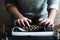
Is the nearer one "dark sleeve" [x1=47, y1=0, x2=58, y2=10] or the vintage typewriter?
the vintage typewriter

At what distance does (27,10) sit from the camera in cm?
100

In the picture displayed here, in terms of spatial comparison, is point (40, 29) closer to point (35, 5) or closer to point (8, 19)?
point (35, 5)

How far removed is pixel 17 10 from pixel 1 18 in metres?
0.24

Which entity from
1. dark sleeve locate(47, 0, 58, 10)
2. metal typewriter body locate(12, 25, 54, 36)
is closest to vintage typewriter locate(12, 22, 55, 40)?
metal typewriter body locate(12, 25, 54, 36)

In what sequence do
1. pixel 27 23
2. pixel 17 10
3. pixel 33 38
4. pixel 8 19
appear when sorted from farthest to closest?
pixel 8 19 < pixel 17 10 < pixel 27 23 < pixel 33 38

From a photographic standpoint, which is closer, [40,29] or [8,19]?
[40,29]

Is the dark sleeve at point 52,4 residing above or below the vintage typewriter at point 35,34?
above

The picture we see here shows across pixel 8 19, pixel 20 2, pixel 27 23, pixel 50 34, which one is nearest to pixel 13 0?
pixel 20 2

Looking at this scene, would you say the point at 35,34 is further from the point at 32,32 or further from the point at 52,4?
the point at 52,4

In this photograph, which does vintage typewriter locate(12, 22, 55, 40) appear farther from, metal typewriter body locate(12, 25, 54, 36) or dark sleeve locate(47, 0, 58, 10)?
dark sleeve locate(47, 0, 58, 10)

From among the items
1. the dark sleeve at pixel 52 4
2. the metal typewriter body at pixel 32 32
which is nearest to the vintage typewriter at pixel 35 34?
the metal typewriter body at pixel 32 32

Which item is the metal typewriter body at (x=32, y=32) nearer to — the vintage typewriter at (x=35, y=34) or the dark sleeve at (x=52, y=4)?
the vintage typewriter at (x=35, y=34)

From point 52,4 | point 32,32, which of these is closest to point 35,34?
point 32,32

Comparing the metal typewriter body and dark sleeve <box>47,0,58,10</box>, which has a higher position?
dark sleeve <box>47,0,58,10</box>
